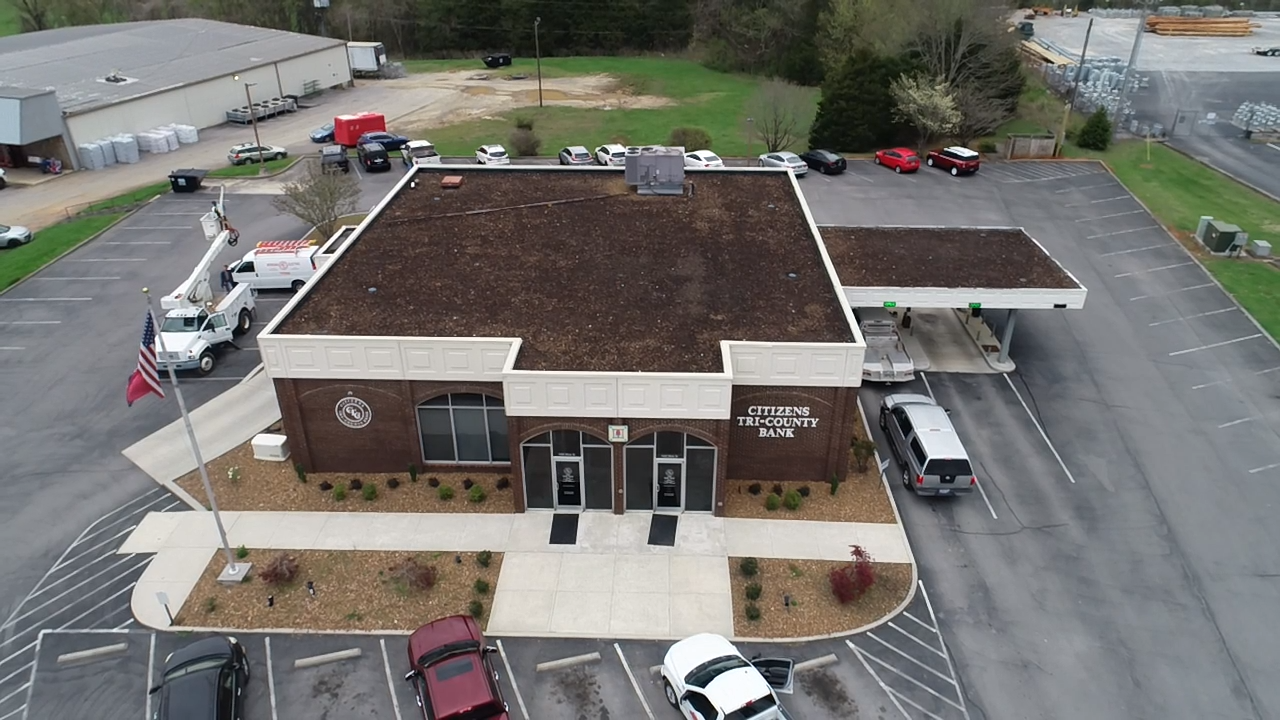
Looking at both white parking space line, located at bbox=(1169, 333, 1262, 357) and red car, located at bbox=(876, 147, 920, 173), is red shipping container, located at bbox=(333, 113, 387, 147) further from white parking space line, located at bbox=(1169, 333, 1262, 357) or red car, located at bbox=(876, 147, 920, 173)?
white parking space line, located at bbox=(1169, 333, 1262, 357)

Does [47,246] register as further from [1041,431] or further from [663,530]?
[1041,431]

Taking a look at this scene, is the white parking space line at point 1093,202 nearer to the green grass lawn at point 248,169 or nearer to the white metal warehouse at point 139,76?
the green grass lawn at point 248,169

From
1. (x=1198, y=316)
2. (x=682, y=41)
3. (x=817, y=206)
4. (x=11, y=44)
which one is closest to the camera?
(x=1198, y=316)

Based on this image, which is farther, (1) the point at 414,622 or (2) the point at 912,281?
(2) the point at 912,281

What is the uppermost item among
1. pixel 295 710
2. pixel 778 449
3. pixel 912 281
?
pixel 912 281

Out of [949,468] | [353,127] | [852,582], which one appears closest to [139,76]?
[353,127]

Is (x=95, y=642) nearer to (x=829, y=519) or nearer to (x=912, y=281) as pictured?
(x=829, y=519)

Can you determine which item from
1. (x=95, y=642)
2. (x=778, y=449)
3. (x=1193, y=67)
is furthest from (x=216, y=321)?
(x=1193, y=67)

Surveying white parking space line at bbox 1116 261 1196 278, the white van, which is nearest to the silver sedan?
white parking space line at bbox 1116 261 1196 278
